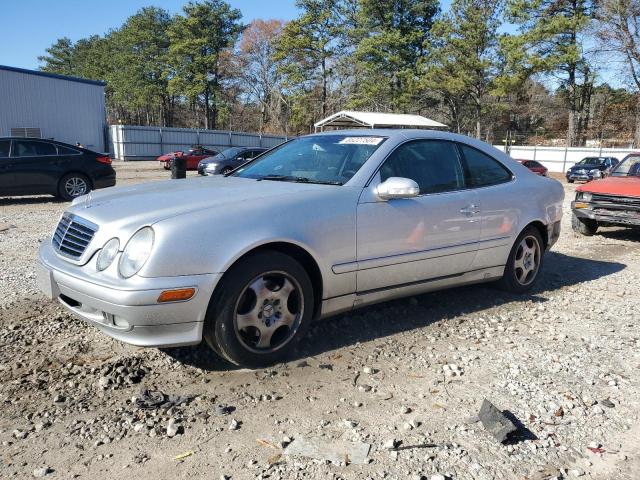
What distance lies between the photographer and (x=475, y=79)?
40438mm

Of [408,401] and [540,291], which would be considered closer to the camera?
[408,401]

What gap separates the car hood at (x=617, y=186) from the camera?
8.53 metres

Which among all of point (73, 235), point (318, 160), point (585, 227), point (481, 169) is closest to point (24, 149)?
point (73, 235)

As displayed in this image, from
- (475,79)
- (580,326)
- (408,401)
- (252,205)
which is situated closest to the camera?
(408,401)

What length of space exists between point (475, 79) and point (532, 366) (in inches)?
1587

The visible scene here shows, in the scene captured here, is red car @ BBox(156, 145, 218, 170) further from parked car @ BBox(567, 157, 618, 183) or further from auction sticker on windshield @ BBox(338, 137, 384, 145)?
auction sticker on windshield @ BBox(338, 137, 384, 145)

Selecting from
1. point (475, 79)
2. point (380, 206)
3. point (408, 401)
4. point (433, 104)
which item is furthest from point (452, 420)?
point (433, 104)

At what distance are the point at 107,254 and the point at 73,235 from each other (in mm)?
472

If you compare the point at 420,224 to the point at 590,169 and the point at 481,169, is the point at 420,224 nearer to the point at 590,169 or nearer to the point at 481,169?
the point at 481,169

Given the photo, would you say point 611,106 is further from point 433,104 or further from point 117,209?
point 117,209

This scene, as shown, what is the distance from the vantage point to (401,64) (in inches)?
1700

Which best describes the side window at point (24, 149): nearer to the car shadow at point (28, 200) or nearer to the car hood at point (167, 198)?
the car shadow at point (28, 200)

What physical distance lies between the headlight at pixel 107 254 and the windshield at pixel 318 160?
1442mm

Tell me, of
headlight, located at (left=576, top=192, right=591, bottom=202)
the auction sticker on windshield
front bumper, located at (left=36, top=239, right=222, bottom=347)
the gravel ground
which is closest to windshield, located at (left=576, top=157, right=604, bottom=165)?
headlight, located at (left=576, top=192, right=591, bottom=202)
